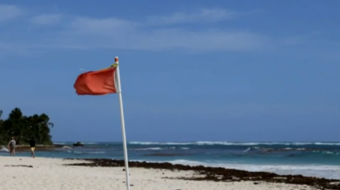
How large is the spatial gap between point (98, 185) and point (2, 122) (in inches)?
3508

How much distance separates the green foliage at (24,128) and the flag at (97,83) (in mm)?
88987

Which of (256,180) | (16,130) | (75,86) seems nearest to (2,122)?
(16,130)

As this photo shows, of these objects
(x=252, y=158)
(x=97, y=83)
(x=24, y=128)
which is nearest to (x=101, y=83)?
(x=97, y=83)

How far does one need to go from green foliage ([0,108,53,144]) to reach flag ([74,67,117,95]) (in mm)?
88987

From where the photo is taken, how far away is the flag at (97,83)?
10961 mm

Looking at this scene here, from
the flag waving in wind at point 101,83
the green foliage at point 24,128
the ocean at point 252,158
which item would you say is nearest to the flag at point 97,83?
the flag waving in wind at point 101,83

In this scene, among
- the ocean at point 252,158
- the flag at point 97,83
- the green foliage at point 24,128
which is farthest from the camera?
the green foliage at point 24,128

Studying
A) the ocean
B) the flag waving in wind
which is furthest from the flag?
the ocean

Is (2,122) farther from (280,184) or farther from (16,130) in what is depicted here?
(280,184)

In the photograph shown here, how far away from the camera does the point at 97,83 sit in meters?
11.0

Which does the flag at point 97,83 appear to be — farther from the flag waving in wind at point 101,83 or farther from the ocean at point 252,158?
the ocean at point 252,158

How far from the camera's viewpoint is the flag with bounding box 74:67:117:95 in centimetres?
1096

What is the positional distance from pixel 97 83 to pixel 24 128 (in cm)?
9487

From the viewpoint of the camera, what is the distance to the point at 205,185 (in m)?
19.8
